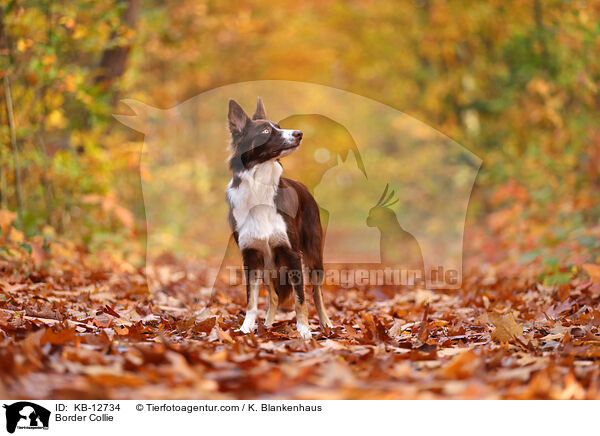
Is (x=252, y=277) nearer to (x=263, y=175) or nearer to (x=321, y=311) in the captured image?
(x=321, y=311)

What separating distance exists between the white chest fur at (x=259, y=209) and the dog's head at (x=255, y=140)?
0.09 metres

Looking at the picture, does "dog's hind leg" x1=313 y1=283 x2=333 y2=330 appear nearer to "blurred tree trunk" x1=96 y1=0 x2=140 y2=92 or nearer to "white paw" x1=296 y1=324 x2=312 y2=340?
"white paw" x1=296 y1=324 x2=312 y2=340

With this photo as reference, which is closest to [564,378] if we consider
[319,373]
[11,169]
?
[319,373]

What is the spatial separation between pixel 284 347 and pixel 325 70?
58.3 ft

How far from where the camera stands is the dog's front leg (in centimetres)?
479

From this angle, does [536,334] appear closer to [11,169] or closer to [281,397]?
[281,397]

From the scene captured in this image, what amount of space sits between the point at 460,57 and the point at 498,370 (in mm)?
13275

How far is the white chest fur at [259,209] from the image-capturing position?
4.74m

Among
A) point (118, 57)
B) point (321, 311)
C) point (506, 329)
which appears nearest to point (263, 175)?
point (321, 311)

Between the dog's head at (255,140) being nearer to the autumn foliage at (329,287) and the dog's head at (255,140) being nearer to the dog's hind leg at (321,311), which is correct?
the dog's hind leg at (321,311)

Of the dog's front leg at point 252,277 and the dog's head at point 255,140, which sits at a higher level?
the dog's head at point 255,140

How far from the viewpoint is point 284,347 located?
3.80 meters

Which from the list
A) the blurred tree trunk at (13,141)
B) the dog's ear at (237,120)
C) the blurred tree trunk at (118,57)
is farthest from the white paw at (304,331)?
the blurred tree trunk at (118,57)
